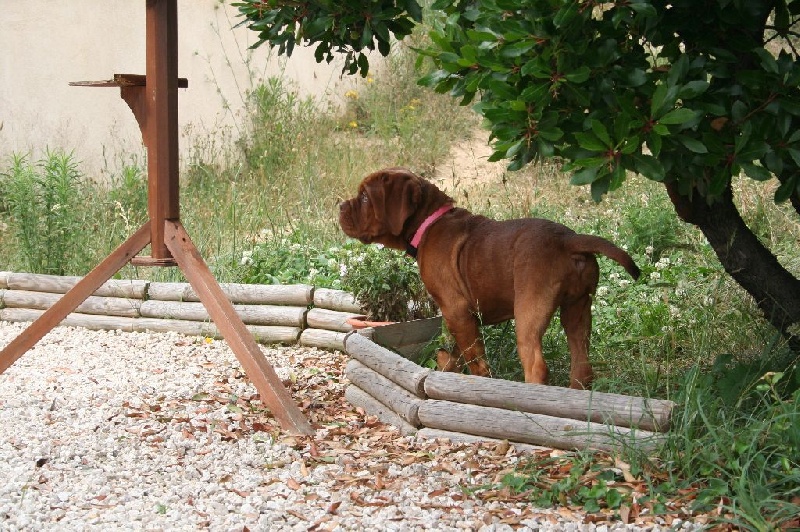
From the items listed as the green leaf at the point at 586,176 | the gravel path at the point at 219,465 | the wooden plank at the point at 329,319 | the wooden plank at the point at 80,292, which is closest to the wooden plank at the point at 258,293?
the wooden plank at the point at 329,319

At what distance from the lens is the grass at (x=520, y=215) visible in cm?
353

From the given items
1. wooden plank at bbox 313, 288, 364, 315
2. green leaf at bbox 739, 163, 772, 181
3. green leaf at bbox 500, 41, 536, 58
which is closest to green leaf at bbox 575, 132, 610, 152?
green leaf at bbox 500, 41, 536, 58

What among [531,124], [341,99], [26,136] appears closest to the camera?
[531,124]

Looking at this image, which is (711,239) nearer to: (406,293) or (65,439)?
(406,293)

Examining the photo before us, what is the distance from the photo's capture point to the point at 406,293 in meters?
6.16

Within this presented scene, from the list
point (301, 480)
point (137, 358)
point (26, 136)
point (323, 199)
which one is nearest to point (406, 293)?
point (137, 358)

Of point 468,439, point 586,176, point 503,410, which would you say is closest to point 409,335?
point 468,439

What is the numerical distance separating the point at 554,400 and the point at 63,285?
16.8 ft

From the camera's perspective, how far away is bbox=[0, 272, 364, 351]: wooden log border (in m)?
6.69

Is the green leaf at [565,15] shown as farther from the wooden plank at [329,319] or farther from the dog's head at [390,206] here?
the wooden plank at [329,319]

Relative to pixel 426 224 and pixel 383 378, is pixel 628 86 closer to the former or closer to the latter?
pixel 426 224

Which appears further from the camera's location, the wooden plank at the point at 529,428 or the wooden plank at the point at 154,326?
the wooden plank at the point at 154,326

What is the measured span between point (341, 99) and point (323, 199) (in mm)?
4029

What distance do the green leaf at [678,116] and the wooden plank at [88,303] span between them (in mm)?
5196
